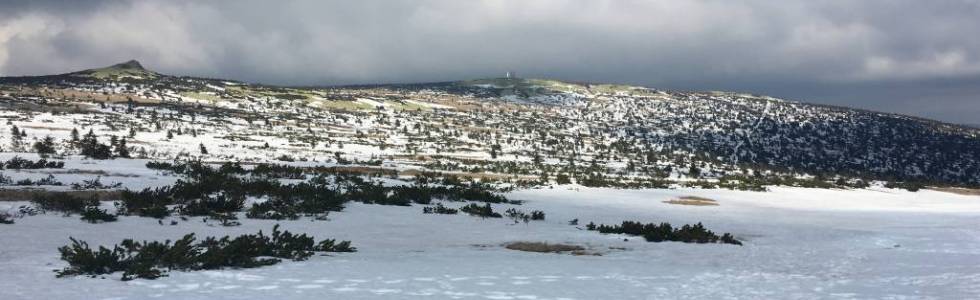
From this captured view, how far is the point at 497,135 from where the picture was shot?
109m

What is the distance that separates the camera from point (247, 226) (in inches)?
691

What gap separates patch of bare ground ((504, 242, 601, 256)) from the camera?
1658 cm

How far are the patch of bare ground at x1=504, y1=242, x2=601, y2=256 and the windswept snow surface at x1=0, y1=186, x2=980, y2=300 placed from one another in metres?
0.61

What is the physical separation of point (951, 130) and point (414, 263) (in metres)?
224

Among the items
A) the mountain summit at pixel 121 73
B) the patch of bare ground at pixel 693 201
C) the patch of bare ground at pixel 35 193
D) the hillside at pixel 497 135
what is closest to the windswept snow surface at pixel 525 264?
the patch of bare ground at pixel 35 193

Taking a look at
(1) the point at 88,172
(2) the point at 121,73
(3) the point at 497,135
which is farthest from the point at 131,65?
(1) the point at 88,172

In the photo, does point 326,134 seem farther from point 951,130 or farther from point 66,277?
point 951,130

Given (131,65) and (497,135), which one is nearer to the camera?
(497,135)

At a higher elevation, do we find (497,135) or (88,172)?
(497,135)

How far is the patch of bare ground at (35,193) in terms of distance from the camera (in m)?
A: 18.0

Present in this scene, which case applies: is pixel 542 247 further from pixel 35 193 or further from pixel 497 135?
pixel 497 135

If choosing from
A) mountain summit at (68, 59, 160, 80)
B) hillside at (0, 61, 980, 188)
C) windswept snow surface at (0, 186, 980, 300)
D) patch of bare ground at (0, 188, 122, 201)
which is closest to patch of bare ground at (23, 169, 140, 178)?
patch of bare ground at (0, 188, 122, 201)

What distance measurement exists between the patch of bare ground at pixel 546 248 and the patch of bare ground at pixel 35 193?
492 inches

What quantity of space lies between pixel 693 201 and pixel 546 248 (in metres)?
22.1
